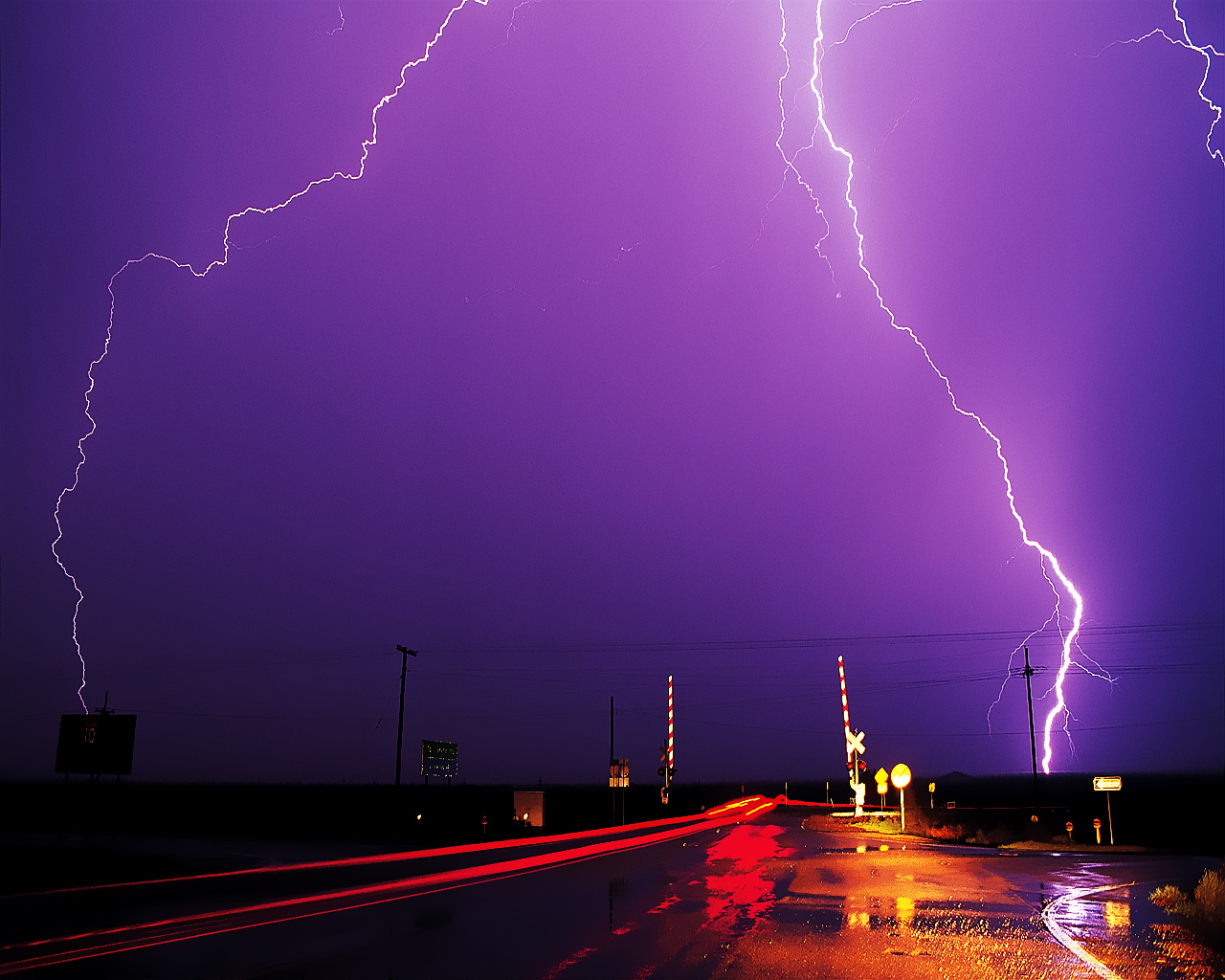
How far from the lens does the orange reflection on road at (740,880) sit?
13481 millimetres

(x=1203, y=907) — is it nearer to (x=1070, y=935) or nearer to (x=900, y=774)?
(x=1070, y=935)

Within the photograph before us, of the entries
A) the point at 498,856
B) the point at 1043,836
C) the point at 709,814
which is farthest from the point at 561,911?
the point at 709,814

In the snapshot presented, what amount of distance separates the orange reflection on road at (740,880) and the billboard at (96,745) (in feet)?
66.7

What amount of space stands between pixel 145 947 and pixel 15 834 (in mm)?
26717

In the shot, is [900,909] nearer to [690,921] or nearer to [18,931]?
[690,921]

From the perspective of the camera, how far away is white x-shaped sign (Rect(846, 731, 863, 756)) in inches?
1923

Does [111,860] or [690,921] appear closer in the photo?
[690,921]

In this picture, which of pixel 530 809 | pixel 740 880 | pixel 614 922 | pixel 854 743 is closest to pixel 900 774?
pixel 854 743

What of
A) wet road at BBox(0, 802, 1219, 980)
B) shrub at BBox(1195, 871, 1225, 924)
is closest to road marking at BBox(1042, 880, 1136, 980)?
wet road at BBox(0, 802, 1219, 980)

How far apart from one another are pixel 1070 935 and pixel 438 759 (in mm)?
39156

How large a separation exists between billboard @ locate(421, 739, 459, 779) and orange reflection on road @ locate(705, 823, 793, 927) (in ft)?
59.9

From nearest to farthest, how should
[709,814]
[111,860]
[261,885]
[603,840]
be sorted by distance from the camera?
1. [261,885]
2. [111,860]
3. [603,840]
4. [709,814]

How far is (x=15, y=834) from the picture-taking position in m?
31.5

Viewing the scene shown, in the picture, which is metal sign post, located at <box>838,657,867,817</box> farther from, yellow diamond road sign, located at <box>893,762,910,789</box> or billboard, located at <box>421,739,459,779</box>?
billboard, located at <box>421,739,459,779</box>
